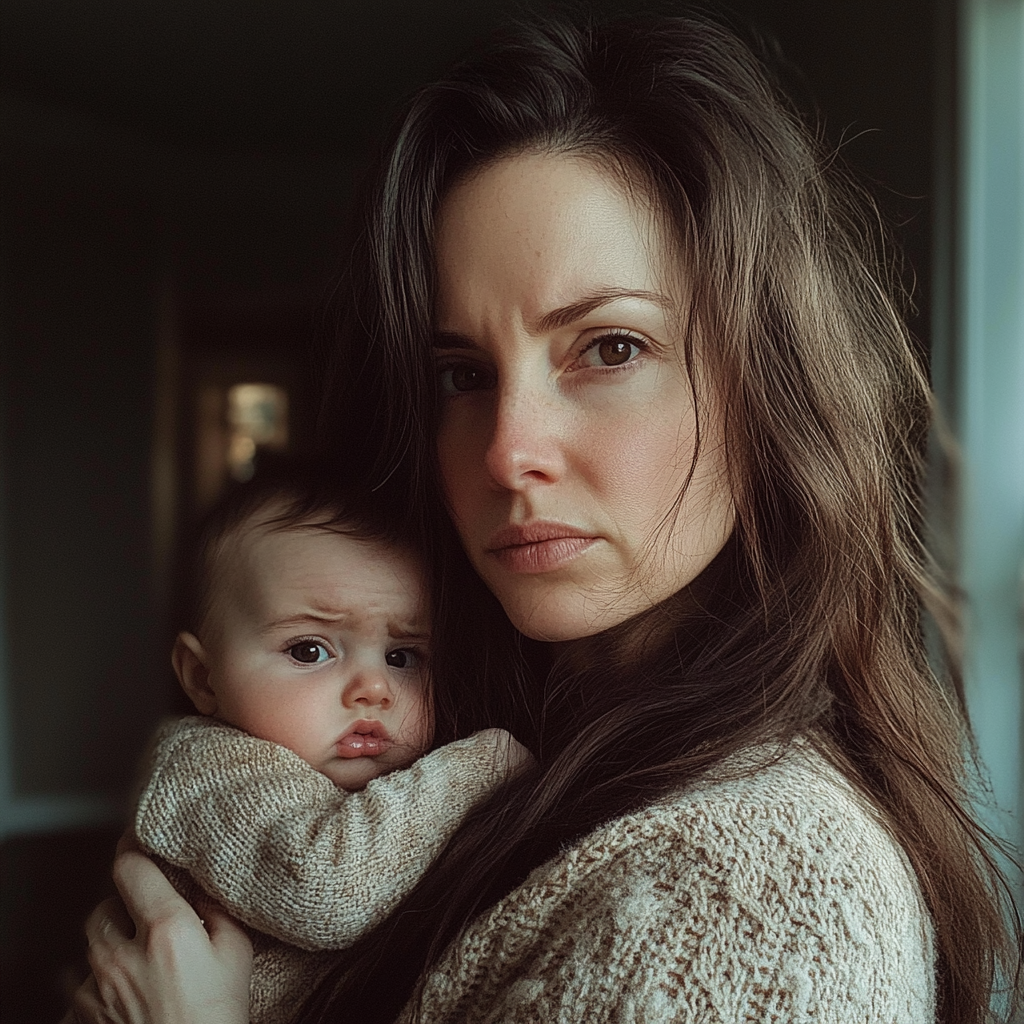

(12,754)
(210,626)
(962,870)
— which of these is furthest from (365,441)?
(12,754)

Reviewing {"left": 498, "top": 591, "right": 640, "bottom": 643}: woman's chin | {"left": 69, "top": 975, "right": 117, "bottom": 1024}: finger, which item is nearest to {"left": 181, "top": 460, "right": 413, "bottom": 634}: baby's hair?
{"left": 498, "top": 591, "right": 640, "bottom": 643}: woman's chin

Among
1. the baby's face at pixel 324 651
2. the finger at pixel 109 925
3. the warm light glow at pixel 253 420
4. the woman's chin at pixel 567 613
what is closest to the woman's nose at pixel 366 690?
the baby's face at pixel 324 651

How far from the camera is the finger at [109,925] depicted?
63cm

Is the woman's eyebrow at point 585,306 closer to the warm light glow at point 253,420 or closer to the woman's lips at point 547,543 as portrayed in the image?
the woman's lips at point 547,543

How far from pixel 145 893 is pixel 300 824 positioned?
130 mm

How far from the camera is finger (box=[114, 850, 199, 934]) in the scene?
59 cm

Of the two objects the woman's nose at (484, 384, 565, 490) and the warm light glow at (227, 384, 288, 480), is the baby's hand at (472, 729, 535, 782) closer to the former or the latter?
the woman's nose at (484, 384, 565, 490)

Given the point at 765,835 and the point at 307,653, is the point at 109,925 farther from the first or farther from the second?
the point at 765,835

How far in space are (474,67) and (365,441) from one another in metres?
0.27

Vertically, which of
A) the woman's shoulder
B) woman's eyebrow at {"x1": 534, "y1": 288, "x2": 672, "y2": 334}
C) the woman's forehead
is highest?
the woman's forehead

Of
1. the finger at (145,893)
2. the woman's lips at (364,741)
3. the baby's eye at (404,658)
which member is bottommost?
the finger at (145,893)

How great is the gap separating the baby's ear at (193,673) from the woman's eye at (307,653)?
0.25ft

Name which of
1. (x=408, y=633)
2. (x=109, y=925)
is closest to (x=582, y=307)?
(x=408, y=633)

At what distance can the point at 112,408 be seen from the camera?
122cm
